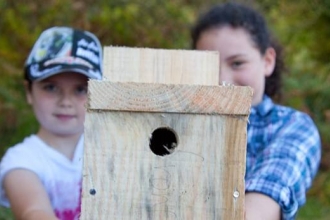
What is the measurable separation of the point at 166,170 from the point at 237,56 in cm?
136

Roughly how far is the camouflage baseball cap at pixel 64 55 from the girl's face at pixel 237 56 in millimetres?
491

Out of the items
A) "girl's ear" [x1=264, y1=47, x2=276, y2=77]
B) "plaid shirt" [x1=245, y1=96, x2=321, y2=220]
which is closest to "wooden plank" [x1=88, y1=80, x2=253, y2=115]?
"plaid shirt" [x1=245, y1=96, x2=321, y2=220]

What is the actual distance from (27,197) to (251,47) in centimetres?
117

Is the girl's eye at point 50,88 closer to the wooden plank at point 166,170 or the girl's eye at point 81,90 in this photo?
the girl's eye at point 81,90

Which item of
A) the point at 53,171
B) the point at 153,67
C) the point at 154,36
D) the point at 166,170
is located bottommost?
the point at 166,170

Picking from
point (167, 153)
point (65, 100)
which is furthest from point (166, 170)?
point (65, 100)

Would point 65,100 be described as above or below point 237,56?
below

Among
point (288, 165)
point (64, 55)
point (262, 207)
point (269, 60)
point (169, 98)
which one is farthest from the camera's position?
point (269, 60)

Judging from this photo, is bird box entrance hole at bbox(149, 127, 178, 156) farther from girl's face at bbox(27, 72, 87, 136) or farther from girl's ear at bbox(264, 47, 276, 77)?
girl's ear at bbox(264, 47, 276, 77)

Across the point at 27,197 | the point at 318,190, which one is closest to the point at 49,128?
the point at 27,197

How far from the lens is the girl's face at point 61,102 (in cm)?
362

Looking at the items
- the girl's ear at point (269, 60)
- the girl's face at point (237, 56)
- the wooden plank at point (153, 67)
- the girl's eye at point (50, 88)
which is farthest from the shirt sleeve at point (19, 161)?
the girl's ear at point (269, 60)

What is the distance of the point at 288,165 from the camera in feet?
10.6

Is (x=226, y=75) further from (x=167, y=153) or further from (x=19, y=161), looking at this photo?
(x=167, y=153)
